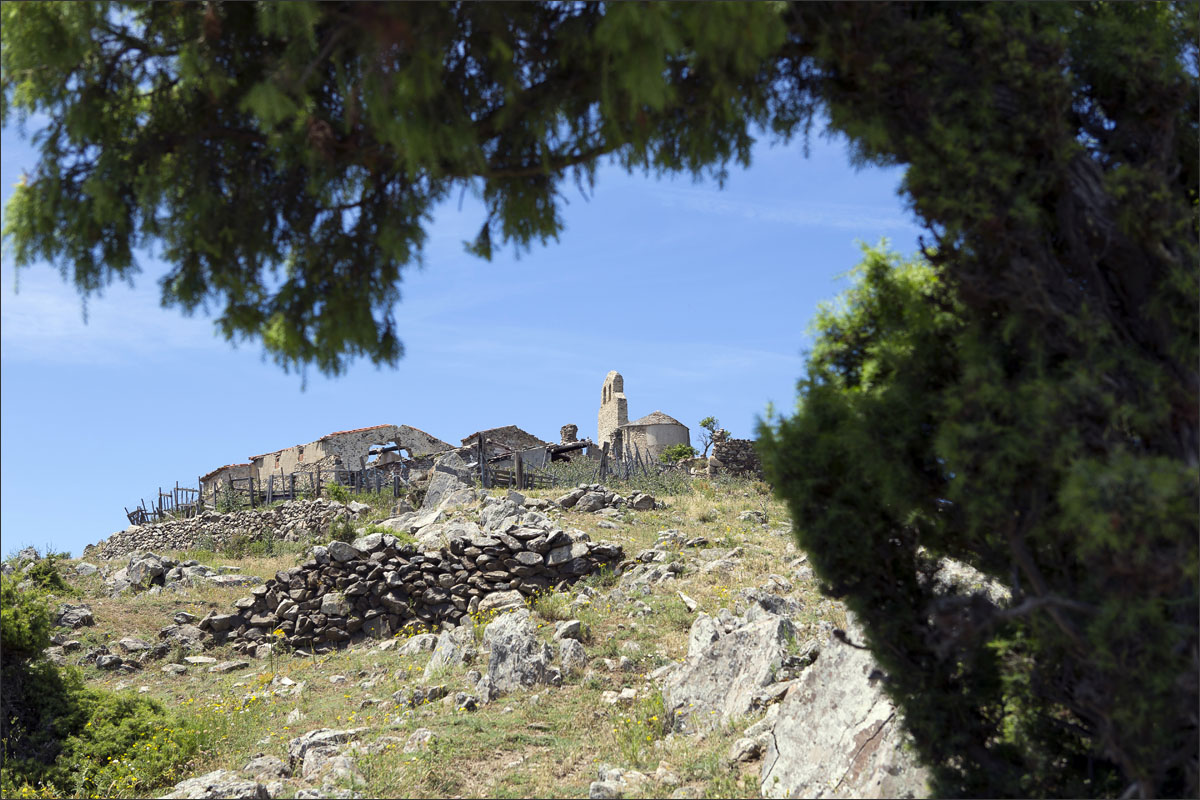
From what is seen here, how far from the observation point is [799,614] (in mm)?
9250

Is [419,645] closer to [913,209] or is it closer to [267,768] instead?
[267,768]

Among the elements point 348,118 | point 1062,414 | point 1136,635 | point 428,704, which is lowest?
point 428,704

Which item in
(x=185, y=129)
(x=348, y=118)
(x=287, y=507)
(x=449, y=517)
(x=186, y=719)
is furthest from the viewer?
(x=287, y=507)

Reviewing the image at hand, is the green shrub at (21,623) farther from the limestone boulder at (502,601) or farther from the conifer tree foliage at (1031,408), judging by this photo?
the conifer tree foliage at (1031,408)

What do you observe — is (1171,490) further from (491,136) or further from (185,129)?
(185,129)

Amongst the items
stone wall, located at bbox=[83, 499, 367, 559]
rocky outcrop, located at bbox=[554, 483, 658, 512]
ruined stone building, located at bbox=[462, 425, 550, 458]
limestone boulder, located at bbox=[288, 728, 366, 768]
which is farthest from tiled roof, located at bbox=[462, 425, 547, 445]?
limestone boulder, located at bbox=[288, 728, 366, 768]

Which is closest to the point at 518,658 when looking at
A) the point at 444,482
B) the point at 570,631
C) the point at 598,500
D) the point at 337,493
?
the point at 570,631

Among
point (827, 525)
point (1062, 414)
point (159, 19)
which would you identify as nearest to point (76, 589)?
point (159, 19)

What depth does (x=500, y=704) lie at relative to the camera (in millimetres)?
8742

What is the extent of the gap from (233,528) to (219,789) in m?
17.6

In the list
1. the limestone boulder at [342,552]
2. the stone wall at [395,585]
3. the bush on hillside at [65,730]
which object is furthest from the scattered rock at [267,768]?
the limestone boulder at [342,552]

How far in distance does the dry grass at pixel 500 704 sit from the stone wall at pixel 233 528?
633 cm

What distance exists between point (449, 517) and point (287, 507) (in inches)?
378

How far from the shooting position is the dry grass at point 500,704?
6934 mm
